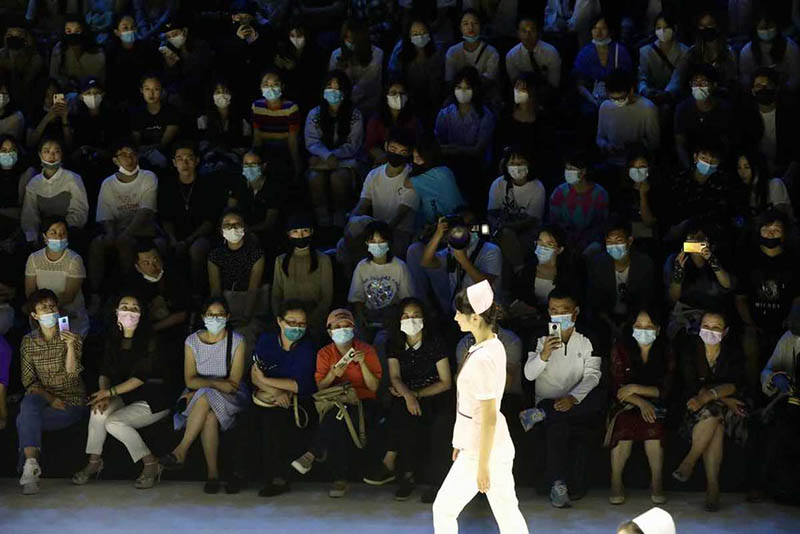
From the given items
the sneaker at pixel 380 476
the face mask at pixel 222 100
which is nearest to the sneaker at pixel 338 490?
the sneaker at pixel 380 476

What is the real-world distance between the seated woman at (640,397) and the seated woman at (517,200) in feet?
4.25

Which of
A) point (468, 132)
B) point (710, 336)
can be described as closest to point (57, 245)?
point (468, 132)

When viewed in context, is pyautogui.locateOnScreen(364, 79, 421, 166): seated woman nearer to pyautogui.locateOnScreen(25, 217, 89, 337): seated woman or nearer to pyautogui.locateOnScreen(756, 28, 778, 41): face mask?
pyautogui.locateOnScreen(25, 217, 89, 337): seated woman

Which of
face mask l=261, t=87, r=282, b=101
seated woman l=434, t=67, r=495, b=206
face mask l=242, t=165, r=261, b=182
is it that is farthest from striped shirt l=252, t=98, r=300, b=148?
seated woman l=434, t=67, r=495, b=206

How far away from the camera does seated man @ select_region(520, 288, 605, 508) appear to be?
29.6 ft

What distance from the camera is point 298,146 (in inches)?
445

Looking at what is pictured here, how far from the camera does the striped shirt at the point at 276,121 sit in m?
11.1

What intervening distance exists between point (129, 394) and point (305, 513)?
1409 millimetres

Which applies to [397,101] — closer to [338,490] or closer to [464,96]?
[464,96]

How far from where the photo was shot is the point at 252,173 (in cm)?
1075

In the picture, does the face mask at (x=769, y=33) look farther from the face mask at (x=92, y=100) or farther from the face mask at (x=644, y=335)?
the face mask at (x=92, y=100)

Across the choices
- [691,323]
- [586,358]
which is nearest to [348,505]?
[586,358]

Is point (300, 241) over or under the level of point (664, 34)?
under

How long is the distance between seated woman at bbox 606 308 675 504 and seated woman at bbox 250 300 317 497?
1767 mm
